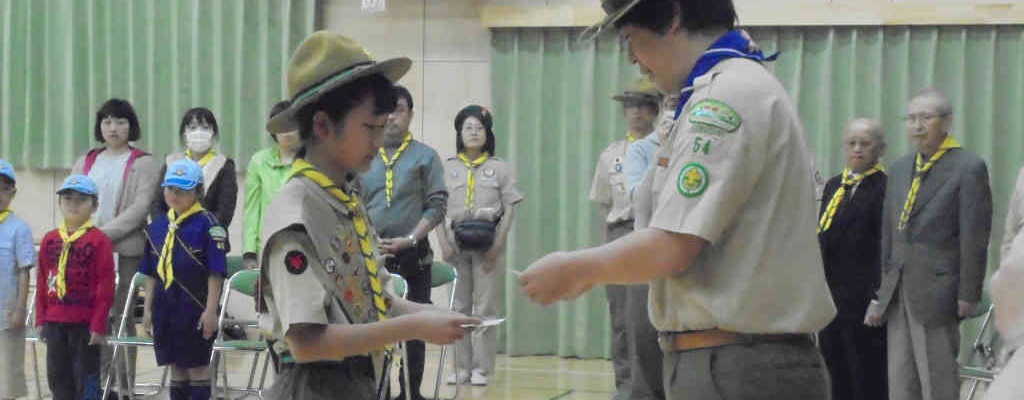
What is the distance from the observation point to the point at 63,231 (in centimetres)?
681

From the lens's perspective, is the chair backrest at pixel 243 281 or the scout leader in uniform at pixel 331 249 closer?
the scout leader in uniform at pixel 331 249

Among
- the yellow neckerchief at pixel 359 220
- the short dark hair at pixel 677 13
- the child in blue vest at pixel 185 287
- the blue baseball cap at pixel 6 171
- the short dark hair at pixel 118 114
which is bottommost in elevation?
the child in blue vest at pixel 185 287

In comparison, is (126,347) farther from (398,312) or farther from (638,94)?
(398,312)

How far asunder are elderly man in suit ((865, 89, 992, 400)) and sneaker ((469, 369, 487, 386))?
8.19 feet

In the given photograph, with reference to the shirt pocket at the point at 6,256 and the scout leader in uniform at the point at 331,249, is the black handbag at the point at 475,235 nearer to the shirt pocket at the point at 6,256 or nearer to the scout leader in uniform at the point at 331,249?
the shirt pocket at the point at 6,256

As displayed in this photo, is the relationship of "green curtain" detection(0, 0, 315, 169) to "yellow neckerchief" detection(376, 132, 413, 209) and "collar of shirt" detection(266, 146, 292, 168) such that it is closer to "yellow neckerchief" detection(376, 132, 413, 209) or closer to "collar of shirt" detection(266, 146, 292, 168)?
"collar of shirt" detection(266, 146, 292, 168)

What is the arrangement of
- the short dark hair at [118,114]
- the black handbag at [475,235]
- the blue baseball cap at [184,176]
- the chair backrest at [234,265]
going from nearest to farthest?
the blue baseball cap at [184,176], the chair backrest at [234,265], the black handbag at [475,235], the short dark hair at [118,114]

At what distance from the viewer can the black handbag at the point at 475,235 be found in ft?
25.9

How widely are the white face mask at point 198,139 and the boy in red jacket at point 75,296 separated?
987 mm

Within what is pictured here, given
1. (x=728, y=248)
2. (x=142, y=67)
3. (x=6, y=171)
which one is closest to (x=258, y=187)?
(x=6, y=171)

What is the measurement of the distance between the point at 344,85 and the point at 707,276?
2.98 feet

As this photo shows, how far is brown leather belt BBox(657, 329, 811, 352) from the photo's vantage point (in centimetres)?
222

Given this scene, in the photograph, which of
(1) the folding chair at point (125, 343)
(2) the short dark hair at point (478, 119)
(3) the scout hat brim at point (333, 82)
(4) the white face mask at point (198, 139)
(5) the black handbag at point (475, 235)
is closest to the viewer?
(3) the scout hat brim at point (333, 82)

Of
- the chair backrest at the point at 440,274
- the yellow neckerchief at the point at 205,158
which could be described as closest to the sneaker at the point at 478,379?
the chair backrest at the point at 440,274
